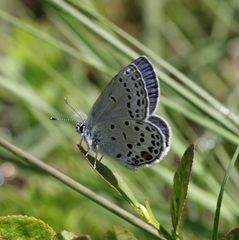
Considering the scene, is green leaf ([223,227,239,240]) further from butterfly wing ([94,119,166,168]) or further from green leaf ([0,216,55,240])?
butterfly wing ([94,119,166,168])

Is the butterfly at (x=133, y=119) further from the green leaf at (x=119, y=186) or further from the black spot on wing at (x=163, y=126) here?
the green leaf at (x=119, y=186)

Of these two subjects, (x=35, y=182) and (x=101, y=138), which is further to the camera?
(x=35, y=182)

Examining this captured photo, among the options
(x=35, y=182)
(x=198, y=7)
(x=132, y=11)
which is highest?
(x=198, y=7)

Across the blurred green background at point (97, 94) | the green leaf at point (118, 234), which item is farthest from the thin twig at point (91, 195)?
the blurred green background at point (97, 94)

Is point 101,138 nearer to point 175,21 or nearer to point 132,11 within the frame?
point 175,21

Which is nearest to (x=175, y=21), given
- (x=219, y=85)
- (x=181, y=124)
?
(x=219, y=85)

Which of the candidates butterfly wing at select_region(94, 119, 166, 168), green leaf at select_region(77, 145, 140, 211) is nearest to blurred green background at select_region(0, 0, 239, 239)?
butterfly wing at select_region(94, 119, 166, 168)

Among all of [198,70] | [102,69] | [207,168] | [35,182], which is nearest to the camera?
[102,69]

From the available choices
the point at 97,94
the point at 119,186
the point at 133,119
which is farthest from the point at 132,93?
the point at 97,94
